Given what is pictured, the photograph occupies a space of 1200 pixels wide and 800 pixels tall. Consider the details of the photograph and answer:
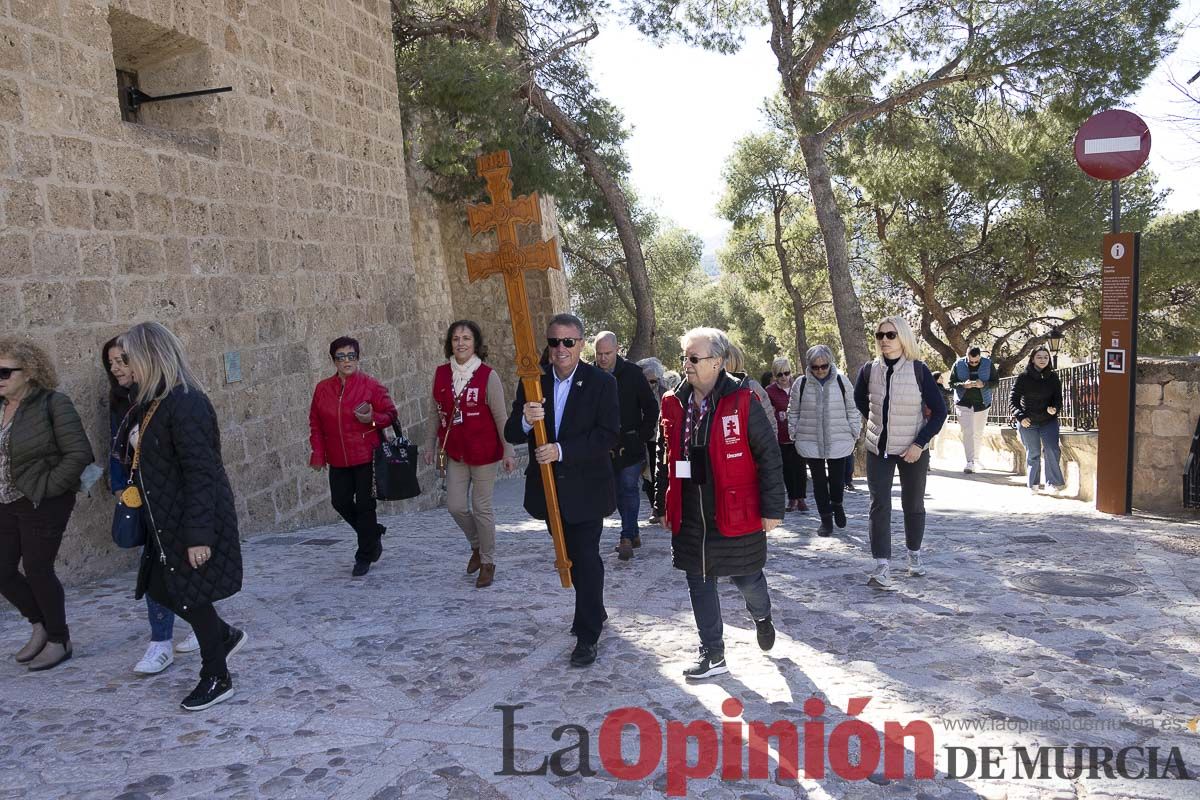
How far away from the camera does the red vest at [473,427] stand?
224 inches

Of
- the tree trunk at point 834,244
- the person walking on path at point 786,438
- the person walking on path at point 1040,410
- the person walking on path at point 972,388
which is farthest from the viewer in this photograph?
the tree trunk at point 834,244

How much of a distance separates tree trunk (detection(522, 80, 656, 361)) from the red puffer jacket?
1039 cm

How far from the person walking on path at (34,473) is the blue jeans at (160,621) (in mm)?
512

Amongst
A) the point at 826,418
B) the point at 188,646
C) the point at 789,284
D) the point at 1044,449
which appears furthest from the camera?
the point at 789,284

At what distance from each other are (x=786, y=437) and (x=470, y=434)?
3.32 metres

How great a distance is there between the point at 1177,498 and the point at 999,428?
5774 millimetres

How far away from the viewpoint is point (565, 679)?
13.9 ft

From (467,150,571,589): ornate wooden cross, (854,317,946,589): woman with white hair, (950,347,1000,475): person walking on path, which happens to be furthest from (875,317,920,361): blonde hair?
(950,347,1000,475): person walking on path

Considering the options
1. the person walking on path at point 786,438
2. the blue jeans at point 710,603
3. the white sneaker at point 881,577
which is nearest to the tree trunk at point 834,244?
the person walking on path at point 786,438

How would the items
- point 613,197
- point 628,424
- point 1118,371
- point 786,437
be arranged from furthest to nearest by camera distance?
point 613,197 < point 786,437 < point 1118,371 < point 628,424

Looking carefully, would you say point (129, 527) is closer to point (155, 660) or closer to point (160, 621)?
point (160, 621)

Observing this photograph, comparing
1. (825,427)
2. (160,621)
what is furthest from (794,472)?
(160,621)

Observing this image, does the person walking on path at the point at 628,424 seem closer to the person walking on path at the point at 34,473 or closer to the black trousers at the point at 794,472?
the black trousers at the point at 794,472

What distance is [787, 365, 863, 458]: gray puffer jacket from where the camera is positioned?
7.16 metres
